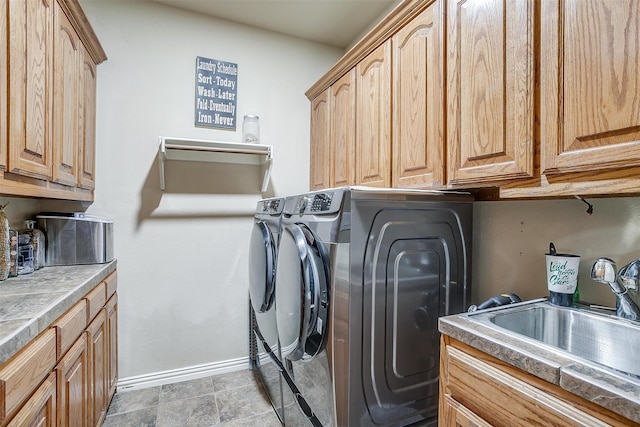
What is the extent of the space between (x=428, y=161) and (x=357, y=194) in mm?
468

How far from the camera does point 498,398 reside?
2.84 feet

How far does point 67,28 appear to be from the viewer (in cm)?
164

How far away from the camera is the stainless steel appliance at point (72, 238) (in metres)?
1.82

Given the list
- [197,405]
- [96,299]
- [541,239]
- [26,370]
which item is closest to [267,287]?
[96,299]

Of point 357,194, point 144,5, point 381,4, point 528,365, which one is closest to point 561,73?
point 357,194

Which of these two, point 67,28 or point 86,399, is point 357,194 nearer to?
point 86,399

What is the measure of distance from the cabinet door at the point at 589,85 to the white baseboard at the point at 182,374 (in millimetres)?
2481

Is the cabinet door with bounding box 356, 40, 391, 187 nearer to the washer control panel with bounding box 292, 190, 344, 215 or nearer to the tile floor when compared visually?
the washer control panel with bounding box 292, 190, 344, 215

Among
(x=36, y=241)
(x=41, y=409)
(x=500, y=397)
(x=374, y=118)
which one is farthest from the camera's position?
(x=374, y=118)

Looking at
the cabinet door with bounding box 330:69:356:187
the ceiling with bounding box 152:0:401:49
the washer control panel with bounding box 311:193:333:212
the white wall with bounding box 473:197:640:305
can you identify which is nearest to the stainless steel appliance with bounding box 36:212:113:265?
the washer control panel with bounding box 311:193:333:212

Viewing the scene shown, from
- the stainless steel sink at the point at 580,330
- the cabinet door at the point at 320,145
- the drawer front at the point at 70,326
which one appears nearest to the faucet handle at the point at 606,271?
the stainless steel sink at the point at 580,330

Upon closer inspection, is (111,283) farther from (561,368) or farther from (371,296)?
(561,368)

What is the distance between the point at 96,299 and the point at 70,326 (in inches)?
16.6

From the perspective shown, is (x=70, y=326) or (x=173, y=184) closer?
(x=70, y=326)
